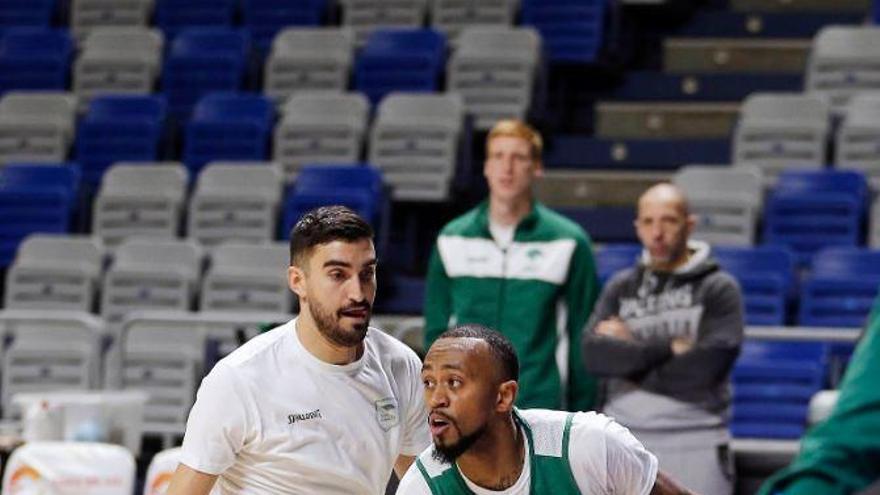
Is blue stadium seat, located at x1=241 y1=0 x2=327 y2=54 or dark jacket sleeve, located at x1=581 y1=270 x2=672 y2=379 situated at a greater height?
blue stadium seat, located at x1=241 y1=0 x2=327 y2=54

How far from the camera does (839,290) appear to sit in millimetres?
9430

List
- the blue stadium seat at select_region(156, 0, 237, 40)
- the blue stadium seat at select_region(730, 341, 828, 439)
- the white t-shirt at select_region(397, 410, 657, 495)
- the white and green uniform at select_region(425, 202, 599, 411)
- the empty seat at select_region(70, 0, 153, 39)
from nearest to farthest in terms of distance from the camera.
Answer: the white t-shirt at select_region(397, 410, 657, 495), the white and green uniform at select_region(425, 202, 599, 411), the blue stadium seat at select_region(730, 341, 828, 439), the blue stadium seat at select_region(156, 0, 237, 40), the empty seat at select_region(70, 0, 153, 39)

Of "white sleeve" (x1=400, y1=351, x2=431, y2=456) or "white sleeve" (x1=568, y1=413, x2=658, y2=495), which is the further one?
"white sleeve" (x1=400, y1=351, x2=431, y2=456)

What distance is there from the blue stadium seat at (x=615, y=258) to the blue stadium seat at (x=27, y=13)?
255 inches

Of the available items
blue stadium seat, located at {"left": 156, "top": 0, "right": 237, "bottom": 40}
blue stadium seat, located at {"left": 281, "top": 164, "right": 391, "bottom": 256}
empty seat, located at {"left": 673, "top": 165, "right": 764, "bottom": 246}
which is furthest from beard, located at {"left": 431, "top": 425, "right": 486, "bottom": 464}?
blue stadium seat, located at {"left": 156, "top": 0, "right": 237, "bottom": 40}

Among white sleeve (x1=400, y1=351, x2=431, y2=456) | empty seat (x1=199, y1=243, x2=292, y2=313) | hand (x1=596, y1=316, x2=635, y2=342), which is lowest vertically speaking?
empty seat (x1=199, y1=243, x2=292, y2=313)

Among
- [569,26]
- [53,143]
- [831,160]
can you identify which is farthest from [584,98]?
[53,143]

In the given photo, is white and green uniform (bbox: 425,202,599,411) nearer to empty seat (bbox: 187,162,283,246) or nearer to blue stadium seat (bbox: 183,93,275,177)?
empty seat (bbox: 187,162,283,246)

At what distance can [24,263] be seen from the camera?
A: 11.3 meters

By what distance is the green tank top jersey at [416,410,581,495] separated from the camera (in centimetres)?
389

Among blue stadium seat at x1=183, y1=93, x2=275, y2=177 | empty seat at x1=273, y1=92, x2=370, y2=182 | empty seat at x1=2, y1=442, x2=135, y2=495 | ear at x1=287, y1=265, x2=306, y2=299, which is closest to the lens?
ear at x1=287, y1=265, x2=306, y2=299

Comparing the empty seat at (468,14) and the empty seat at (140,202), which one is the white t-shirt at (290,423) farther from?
the empty seat at (468,14)

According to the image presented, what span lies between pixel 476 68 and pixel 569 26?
34.1 inches

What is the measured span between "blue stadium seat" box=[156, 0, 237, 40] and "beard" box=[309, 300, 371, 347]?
32.7ft
